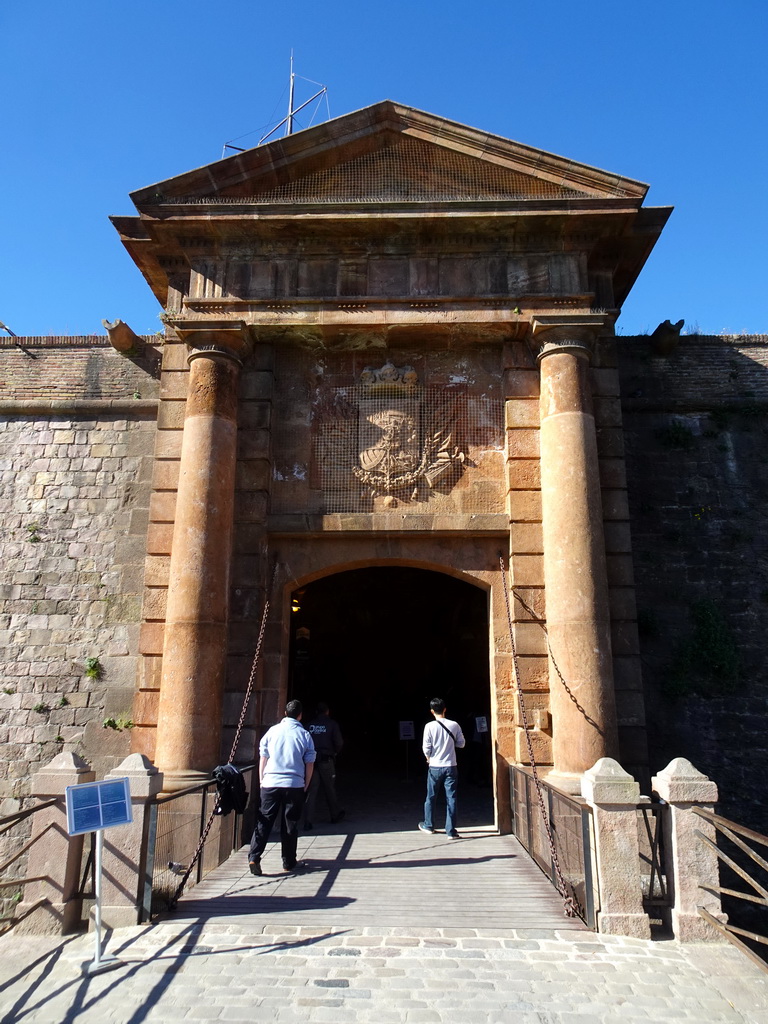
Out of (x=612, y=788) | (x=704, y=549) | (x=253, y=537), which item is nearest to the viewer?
(x=612, y=788)

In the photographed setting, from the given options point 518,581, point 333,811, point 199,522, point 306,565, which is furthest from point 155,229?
point 333,811

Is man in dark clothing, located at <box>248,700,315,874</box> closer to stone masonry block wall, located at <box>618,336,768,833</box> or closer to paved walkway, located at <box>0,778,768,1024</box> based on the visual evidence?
paved walkway, located at <box>0,778,768,1024</box>

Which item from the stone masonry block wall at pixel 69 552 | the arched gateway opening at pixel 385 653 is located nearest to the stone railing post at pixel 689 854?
the stone masonry block wall at pixel 69 552

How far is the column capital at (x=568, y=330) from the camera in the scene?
977cm

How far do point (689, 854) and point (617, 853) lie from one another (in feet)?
1.90

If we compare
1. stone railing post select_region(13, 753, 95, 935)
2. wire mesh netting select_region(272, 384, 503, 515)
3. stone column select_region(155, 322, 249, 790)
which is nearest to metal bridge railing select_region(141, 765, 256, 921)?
stone column select_region(155, 322, 249, 790)

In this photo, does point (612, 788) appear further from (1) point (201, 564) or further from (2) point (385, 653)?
(2) point (385, 653)

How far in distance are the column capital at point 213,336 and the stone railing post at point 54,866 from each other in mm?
5445

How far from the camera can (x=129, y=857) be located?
20.2ft

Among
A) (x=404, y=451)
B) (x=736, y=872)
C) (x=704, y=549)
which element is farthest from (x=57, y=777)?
(x=704, y=549)

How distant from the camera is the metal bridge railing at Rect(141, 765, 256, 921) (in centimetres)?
669

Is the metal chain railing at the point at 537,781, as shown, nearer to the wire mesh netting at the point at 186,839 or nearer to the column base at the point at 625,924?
the column base at the point at 625,924

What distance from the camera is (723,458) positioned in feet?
39.4

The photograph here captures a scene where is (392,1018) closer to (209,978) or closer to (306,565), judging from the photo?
(209,978)
